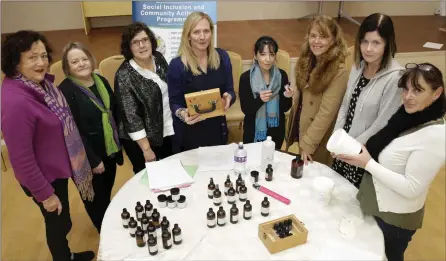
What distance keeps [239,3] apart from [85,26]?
205 cm

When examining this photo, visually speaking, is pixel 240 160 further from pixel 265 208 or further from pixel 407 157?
pixel 407 157

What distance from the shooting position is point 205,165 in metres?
2.04

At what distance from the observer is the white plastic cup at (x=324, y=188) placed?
66.8 inches

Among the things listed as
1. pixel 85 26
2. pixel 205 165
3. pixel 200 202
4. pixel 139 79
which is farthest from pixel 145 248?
pixel 85 26

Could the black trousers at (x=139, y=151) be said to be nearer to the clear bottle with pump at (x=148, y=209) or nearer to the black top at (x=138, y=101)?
the black top at (x=138, y=101)

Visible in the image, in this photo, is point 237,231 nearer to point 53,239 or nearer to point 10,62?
point 53,239

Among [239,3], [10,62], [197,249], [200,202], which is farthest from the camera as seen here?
[239,3]

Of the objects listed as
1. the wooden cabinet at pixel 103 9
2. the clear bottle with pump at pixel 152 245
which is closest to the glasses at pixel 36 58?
the clear bottle with pump at pixel 152 245

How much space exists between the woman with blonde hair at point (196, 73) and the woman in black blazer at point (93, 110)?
377 mm

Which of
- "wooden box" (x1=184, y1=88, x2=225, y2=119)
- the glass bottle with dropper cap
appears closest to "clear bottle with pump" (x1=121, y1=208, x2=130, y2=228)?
the glass bottle with dropper cap

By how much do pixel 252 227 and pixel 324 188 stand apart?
38 cm

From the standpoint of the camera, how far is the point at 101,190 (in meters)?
2.33

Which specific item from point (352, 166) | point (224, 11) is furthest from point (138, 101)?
point (224, 11)

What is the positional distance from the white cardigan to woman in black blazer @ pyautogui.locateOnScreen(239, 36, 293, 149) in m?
0.89
